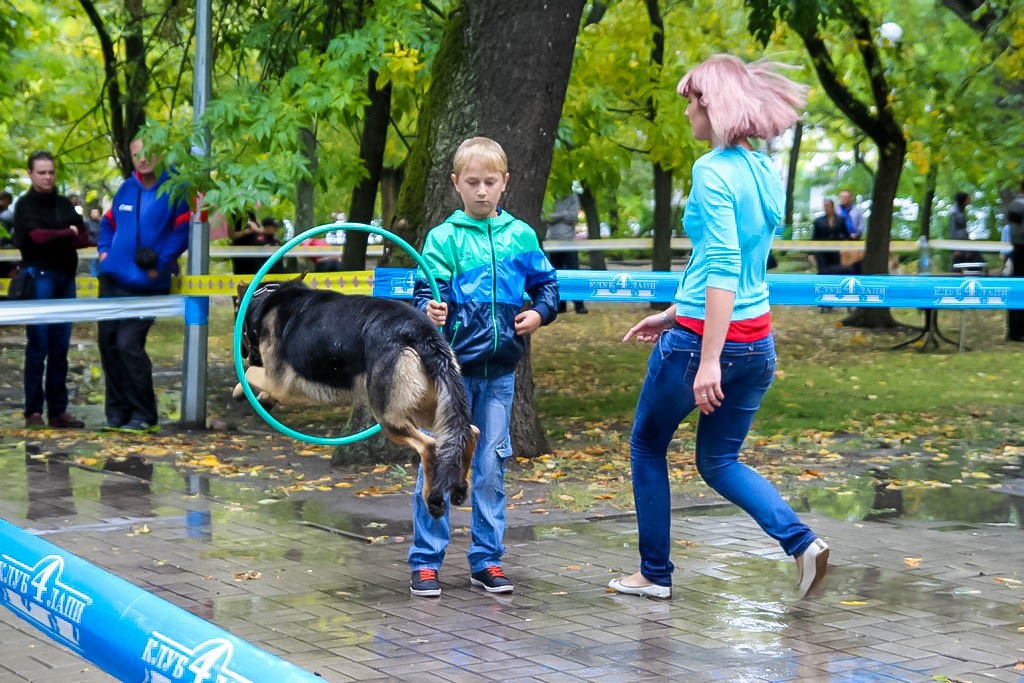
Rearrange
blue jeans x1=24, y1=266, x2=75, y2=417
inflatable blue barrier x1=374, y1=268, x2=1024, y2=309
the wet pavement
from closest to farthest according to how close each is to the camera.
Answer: the wet pavement → inflatable blue barrier x1=374, y1=268, x2=1024, y2=309 → blue jeans x1=24, y1=266, x2=75, y2=417

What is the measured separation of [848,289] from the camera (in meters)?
11.8

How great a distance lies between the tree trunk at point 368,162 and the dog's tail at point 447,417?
8.28 meters

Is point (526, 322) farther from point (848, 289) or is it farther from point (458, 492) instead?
point (848, 289)

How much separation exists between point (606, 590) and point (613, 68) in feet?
32.5

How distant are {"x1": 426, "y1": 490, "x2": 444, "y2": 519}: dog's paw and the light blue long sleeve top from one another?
121 cm

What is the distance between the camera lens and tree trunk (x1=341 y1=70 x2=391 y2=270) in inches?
557

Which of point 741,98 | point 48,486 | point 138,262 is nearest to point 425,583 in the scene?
point 741,98

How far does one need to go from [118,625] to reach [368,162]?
12.0 m

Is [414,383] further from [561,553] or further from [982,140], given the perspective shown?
[982,140]

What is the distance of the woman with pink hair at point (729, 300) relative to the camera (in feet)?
17.8

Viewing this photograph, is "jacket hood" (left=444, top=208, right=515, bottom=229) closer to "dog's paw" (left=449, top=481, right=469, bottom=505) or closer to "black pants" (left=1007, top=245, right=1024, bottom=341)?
"dog's paw" (left=449, top=481, right=469, bottom=505)

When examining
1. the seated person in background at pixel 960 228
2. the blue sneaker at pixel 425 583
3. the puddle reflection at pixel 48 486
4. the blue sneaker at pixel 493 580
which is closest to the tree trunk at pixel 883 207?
the seated person in background at pixel 960 228

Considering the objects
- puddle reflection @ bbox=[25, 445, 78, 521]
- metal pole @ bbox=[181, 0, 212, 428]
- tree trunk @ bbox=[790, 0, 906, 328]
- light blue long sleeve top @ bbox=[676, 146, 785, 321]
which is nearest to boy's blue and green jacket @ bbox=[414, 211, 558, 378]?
light blue long sleeve top @ bbox=[676, 146, 785, 321]

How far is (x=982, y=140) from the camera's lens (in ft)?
66.7
